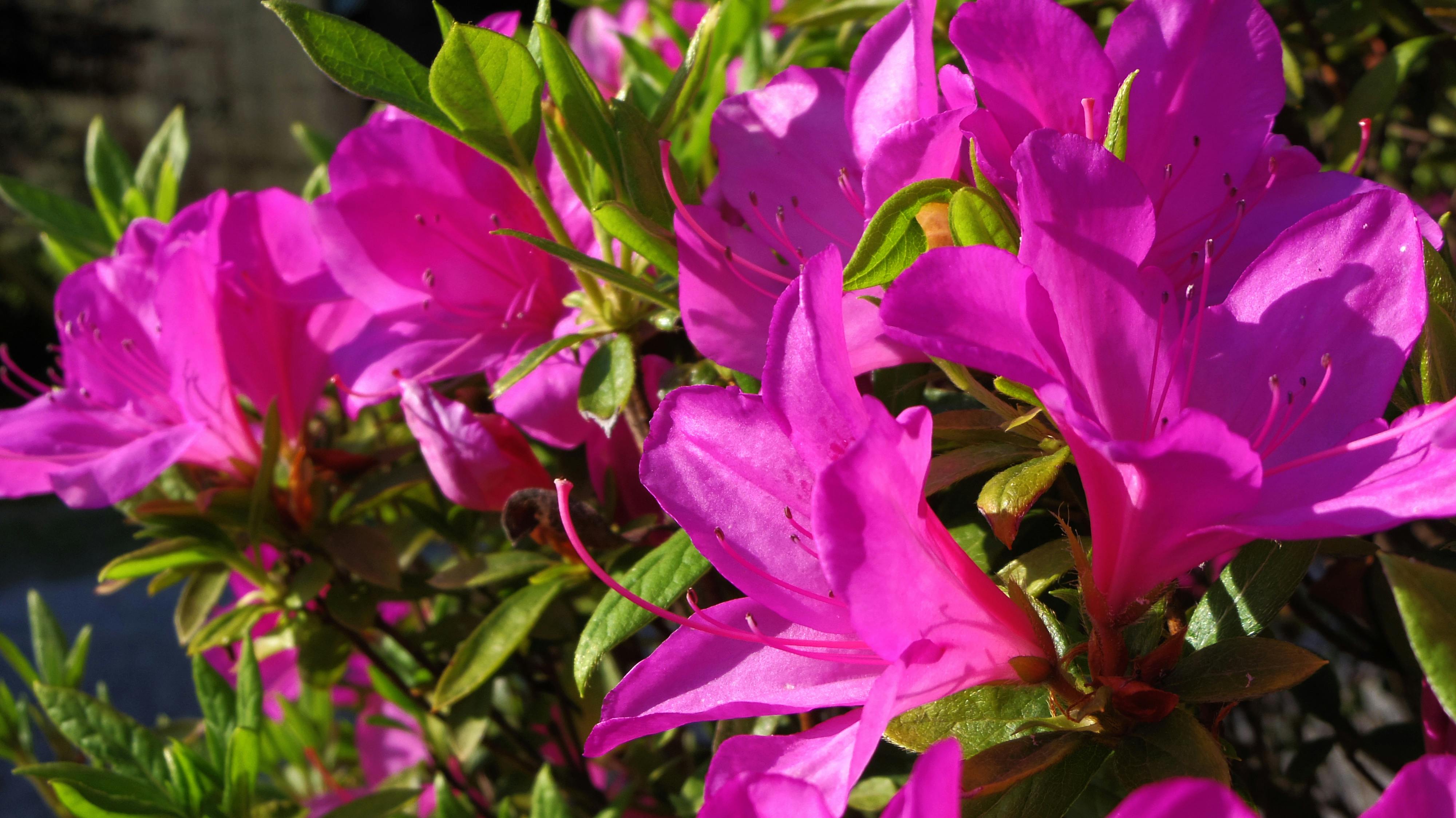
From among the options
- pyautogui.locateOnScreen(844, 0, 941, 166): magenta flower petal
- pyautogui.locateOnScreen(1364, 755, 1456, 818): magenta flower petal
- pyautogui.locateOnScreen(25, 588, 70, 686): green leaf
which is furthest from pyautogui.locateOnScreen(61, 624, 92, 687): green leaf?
pyautogui.locateOnScreen(1364, 755, 1456, 818): magenta flower petal

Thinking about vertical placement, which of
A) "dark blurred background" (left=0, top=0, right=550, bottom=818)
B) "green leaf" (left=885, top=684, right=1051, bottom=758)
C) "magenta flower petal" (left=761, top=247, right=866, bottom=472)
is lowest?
"dark blurred background" (left=0, top=0, right=550, bottom=818)

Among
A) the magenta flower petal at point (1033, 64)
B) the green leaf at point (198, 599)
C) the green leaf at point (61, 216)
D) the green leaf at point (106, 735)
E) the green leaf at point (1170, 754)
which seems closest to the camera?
the green leaf at point (1170, 754)

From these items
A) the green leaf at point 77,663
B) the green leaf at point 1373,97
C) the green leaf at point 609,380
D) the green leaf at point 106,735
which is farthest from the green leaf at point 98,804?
the green leaf at point 1373,97

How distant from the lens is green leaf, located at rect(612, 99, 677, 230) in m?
0.79

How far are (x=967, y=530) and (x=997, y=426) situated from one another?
111mm

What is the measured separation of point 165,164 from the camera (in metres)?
1.59

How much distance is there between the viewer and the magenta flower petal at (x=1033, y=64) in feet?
2.16

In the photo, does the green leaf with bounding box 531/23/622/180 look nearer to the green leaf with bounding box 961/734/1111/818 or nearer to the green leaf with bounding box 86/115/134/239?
the green leaf with bounding box 961/734/1111/818

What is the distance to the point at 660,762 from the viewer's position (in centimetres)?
156

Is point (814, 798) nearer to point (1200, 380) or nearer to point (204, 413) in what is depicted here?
point (1200, 380)

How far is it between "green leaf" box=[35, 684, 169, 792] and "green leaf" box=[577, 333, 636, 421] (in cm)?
59

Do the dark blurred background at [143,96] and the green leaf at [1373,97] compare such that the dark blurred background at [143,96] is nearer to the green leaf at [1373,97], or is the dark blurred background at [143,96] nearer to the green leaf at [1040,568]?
the green leaf at [1373,97]

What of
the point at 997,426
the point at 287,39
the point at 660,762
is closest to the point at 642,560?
the point at 997,426

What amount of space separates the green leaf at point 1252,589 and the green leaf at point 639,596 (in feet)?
1.03
